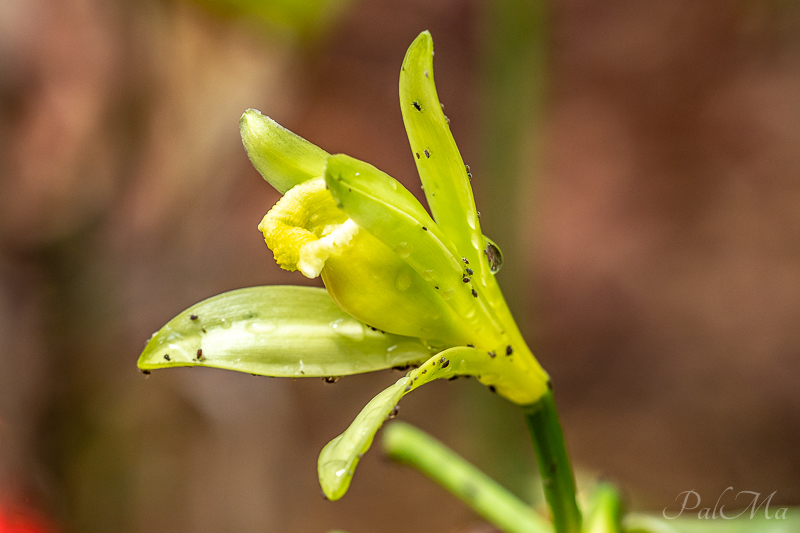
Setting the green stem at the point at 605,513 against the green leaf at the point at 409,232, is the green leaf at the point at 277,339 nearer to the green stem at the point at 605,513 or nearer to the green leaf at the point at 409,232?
the green leaf at the point at 409,232

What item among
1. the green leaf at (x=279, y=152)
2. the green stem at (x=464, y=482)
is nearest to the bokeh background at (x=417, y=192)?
the green stem at (x=464, y=482)

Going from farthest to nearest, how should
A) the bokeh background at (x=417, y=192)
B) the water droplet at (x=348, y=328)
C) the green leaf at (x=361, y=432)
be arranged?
Result: the bokeh background at (x=417, y=192)
the water droplet at (x=348, y=328)
the green leaf at (x=361, y=432)

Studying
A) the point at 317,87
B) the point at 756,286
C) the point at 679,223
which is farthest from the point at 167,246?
the point at 756,286

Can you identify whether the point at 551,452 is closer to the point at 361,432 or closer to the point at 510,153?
the point at 361,432

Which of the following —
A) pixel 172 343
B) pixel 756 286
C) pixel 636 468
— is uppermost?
pixel 172 343

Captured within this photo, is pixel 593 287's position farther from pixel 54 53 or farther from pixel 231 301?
pixel 231 301

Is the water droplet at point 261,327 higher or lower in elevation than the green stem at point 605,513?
higher
